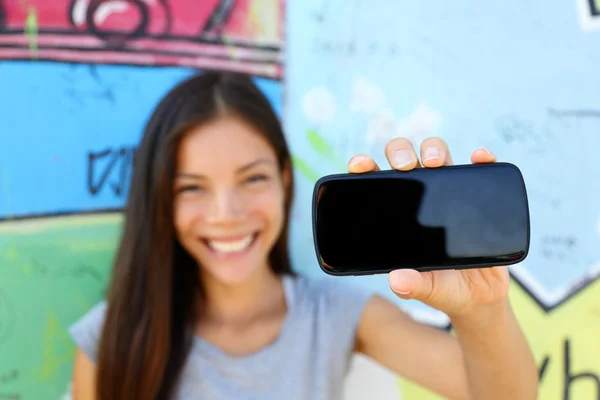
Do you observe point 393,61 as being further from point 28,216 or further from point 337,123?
point 28,216

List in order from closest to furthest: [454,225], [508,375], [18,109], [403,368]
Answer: [454,225] < [508,375] < [403,368] < [18,109]

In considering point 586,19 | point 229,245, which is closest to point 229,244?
point 229,245

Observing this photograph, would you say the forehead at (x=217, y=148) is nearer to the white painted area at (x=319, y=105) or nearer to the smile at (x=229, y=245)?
the smile at (x=229, y=245)

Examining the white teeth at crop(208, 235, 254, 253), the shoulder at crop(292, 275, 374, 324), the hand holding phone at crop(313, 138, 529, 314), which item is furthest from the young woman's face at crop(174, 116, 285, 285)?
the hand holding phone at crop(313, 138, 529, 314)

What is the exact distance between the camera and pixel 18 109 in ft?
4.04

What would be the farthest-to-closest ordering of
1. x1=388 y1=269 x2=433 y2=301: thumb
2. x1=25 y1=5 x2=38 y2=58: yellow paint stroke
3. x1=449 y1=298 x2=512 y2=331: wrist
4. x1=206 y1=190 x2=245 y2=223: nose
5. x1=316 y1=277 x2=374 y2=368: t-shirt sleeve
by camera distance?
x1=25 y1=5 x2=38 y2=58: yellow paint stroke → x1=316 y1=277 x2=374 y2=368: t-shirt sleeve → x1=206 y1=190 x2=245 y2=223: nose → x1=449 y1=298 x2=512 y2=331: wrist → x1=388 y1=269 x2=433 y2=301: thumb

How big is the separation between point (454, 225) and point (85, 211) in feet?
3.23

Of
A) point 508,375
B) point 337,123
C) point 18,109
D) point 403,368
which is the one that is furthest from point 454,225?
point 18,109

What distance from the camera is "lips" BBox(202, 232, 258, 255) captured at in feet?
3.44

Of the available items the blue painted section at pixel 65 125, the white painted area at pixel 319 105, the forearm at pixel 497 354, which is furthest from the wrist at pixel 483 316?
the blue painted section at pixel 65 125

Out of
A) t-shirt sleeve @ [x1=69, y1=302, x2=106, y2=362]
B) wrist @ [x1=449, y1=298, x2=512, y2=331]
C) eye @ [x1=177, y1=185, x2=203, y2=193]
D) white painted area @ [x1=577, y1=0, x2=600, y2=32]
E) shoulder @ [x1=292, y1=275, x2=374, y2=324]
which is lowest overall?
t-shirt sleeve @ [x1=69, y1=302, x2=106, y2=362]

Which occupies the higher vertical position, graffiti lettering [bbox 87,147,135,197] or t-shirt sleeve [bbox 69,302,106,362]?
graffiti lettering [bbox 87,147,135,197]

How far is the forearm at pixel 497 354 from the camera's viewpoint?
30.6 inches

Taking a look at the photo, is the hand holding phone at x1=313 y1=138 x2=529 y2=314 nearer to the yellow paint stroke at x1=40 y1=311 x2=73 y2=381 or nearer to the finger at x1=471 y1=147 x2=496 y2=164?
the finger at x1=471 y1=147 x2=496 y2=164
